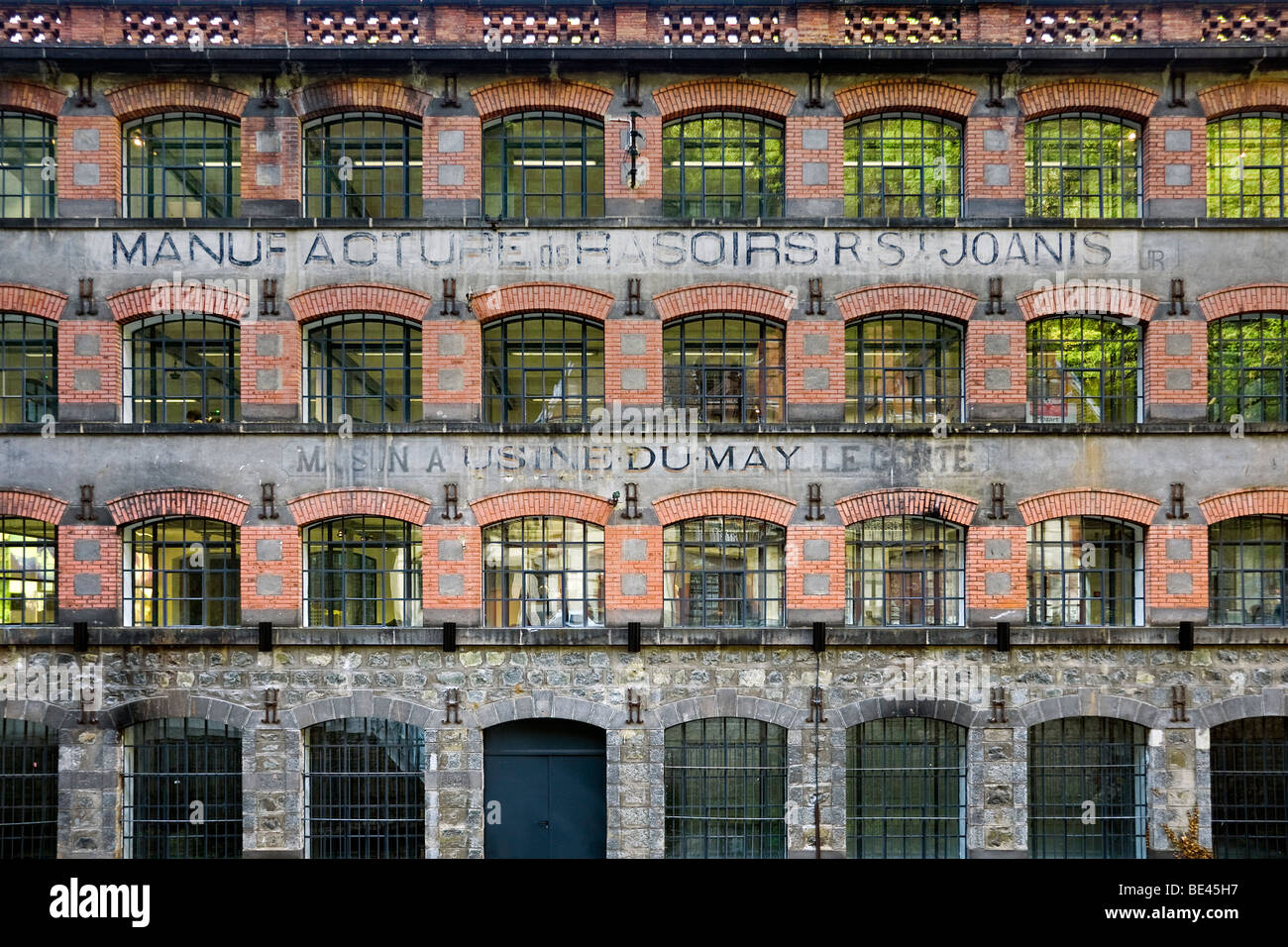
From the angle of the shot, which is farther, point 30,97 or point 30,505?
point 30,97

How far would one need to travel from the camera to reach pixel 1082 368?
1351 cm

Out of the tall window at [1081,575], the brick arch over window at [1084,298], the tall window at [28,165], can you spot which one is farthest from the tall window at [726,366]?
the tall window at [28,165]

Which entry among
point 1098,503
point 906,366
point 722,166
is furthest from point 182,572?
point 1098,503

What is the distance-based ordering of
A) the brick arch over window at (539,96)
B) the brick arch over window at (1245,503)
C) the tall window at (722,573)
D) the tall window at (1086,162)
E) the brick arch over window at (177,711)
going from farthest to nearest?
the tall window at (1086,162) < the brick arch over window at (539,96) < the tall window at (722,573) < the brick arch over window at (1245,503) < the brick arch over window at (177,711)

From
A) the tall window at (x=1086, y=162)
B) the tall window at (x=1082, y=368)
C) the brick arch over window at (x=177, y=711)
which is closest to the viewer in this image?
the brick arch over window at (x=177, y=711)

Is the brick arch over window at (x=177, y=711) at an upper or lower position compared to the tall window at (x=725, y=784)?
upper

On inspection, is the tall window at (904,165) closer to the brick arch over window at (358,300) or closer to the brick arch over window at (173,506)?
the brick arch over window at (358,300)

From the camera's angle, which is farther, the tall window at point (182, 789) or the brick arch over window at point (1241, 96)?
the brick arch over window at point (1241, 96)

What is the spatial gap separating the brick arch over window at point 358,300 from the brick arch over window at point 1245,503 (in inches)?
452

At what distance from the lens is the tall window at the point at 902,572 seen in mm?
13281

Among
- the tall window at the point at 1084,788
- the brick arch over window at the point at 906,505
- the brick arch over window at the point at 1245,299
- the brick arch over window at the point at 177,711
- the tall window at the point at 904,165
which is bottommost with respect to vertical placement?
the tall window at the point at 1084,788

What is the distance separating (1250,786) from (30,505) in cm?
1765

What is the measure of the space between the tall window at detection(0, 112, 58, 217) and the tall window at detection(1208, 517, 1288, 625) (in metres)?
17.6

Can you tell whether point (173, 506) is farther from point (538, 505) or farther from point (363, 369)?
point (538, 505)
